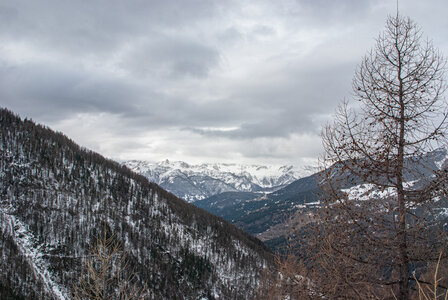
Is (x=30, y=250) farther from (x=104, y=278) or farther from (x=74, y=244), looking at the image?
(x=104, y=278)

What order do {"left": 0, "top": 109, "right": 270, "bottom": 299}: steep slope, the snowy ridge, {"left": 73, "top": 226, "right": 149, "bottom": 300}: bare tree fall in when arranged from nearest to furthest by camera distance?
{"left": 73, "top": 226, "right": 149, "bottom": 300}: bare tree, the snowy ridge, {"left": 0, "top": 109, "right": 270, "bottom": 299}: steep slope

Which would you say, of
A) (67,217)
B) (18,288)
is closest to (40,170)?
(67,217)

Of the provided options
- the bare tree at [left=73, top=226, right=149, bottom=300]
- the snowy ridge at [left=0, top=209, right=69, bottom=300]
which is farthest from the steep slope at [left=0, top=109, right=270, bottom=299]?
the bare tree at [left=73, top=226, right=149, bottom=300]

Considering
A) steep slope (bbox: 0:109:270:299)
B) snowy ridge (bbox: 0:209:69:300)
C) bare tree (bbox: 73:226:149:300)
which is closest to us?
bare tree (bbox: 73:226:149:300)

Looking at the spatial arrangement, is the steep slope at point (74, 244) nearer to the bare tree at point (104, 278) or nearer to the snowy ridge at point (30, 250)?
the snowy ridge at point (30, 250)

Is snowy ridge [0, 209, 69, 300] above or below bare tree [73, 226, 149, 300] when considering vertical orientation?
below

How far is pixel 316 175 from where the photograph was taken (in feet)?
30.1

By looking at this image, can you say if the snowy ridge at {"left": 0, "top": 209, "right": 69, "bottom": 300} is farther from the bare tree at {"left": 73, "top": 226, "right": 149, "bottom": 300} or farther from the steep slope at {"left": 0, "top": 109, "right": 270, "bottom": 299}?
the bare tree at {"left": 73, "top": 226, "right": 149, "bottom": 300}

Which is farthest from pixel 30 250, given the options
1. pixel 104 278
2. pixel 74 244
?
pixel 104 278

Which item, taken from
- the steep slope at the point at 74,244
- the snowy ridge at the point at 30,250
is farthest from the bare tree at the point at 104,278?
the snowy ridge at the point at 30,250

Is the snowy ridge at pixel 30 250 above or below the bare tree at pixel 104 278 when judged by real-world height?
below

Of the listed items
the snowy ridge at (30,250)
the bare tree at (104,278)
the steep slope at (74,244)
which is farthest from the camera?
the steep slope at (74,244)

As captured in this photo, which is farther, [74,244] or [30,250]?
[74,244]

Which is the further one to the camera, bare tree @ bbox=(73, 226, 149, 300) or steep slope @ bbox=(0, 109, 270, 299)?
steep slope @ bbox=(0, 109, 270, 299)
